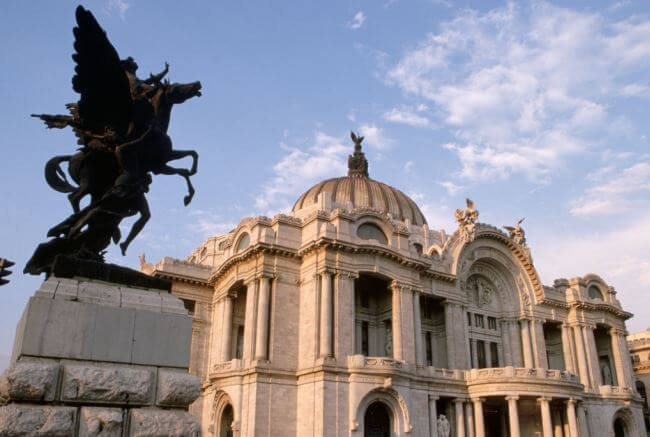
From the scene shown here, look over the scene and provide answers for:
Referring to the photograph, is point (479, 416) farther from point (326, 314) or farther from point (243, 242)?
point (243, 242)

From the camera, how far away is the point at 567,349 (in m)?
44.4

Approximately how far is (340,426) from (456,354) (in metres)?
11.4

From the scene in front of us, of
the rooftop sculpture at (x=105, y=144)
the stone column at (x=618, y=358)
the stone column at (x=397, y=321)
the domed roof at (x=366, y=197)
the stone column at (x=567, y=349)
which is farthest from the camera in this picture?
the domed roof at (x=366, y=197)

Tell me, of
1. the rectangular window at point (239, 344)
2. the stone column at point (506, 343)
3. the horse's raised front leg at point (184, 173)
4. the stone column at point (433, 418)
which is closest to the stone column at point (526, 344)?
the stone column at point (506, 343)

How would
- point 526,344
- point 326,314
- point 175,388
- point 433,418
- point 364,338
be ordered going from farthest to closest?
1. point 526,344
2. point 364,338
3. point 433,418
4. point 326,314
5. point 175,388

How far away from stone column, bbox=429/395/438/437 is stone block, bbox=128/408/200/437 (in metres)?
29.1

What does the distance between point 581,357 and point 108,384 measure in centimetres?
4462

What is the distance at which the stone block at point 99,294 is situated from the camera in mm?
6820

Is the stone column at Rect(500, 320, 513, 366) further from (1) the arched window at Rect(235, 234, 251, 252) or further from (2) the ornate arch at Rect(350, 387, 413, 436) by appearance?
(1) the arched window at Rect(235, 234, 251, 252)

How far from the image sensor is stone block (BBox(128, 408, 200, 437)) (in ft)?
21.2

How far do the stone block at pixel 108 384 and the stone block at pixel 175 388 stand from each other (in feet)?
0.38

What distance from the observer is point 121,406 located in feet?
21.5

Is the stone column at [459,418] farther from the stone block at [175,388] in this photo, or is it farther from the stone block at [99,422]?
the stone block at [99,422]

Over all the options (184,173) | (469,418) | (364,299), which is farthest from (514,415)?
(184,173)
